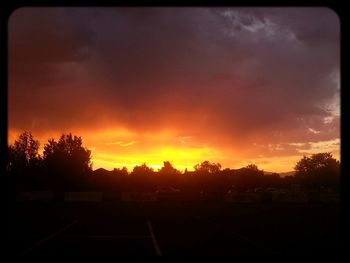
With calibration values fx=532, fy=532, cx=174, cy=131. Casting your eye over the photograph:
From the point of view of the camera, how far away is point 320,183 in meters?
134

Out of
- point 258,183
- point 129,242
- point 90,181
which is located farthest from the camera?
point 258,183

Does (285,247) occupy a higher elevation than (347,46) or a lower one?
lower

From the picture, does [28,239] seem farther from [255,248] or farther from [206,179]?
[206,179]

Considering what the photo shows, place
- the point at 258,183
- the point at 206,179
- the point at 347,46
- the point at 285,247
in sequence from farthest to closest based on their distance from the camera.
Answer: the point at 258,183, the point at 206,179, the point at 285,247, the point at 347,46

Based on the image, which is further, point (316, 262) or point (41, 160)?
point (41, 160)

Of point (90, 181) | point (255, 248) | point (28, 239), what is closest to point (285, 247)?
point (255, 248)

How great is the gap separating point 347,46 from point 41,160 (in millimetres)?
117010

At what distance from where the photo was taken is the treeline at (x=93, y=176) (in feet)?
341

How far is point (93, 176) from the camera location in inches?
4466

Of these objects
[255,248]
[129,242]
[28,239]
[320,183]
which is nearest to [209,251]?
[255,248]

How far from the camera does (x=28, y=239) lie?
22078 millimetres

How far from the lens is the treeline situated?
104 meters

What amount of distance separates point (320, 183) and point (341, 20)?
133 metres
